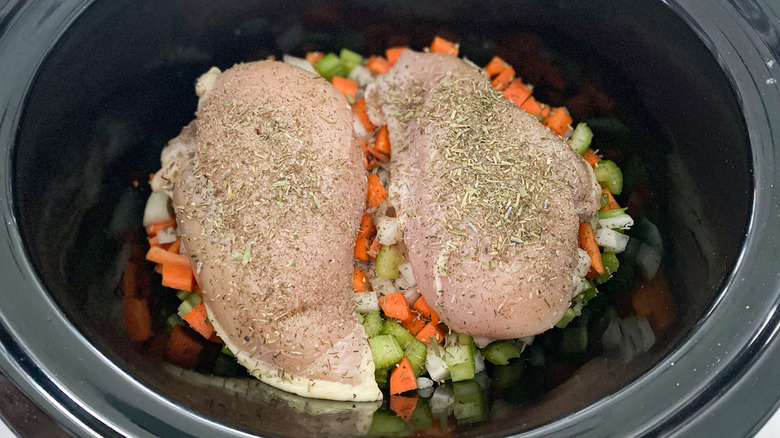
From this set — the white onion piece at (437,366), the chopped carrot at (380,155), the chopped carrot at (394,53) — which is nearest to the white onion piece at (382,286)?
the white onion piece at (437,366)

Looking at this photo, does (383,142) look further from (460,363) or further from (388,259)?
(460,363)

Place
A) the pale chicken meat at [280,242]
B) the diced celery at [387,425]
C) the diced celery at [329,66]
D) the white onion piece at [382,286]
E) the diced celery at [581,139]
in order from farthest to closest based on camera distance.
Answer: the diced celery at [329,66], the diced celery at [581,139], the white onion piece at [382,286], the pale chicken meat at [280,242], the diced celery at [387,425]

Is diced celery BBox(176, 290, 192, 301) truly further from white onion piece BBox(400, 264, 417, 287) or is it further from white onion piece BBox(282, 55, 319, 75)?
white onion piece BBox(282, 55, 319, 75)

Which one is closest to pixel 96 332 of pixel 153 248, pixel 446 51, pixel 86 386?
pixel 86 386

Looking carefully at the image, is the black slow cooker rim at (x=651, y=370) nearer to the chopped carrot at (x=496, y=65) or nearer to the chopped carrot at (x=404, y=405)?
the chopped carrot at (x=404, y=405)

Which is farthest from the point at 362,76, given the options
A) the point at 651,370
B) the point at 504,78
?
the point at 651,370
